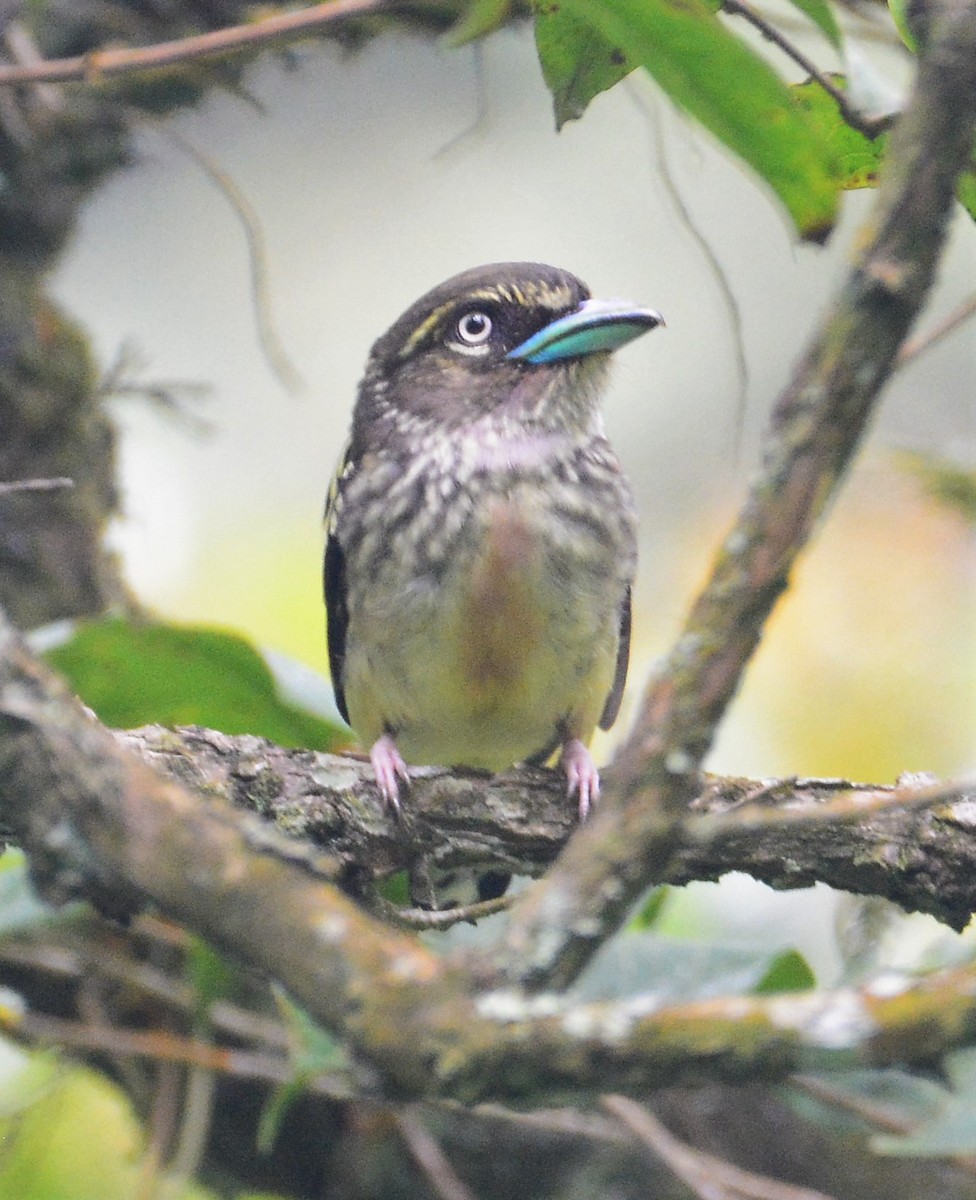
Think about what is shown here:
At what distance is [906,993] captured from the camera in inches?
47.5

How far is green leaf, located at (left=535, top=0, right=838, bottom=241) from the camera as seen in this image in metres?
1.76

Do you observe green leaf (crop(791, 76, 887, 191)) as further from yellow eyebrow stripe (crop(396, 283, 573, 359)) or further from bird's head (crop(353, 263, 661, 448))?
yellow eyebrow stripe (crop(396, 283, 573, 359))

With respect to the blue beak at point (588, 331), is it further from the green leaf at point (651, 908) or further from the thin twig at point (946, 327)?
the green leaf at point (651, 908)

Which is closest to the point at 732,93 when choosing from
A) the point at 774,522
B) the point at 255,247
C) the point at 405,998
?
the point at 774,522

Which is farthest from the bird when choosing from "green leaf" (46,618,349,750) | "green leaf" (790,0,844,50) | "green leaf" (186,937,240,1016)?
"green leaf" (790,0,844,50)

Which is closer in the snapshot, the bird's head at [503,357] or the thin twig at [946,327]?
the thin twig at [946,327]

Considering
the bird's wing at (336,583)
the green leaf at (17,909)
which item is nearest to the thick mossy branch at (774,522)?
the green leaf at (17,909)

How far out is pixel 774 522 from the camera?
51.5 inches

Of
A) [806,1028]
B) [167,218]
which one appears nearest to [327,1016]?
[806,1028]

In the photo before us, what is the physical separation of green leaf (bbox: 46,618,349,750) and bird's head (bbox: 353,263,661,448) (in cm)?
72

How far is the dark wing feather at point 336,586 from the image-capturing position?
3.80 meters

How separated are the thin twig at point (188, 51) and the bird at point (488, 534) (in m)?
0.83

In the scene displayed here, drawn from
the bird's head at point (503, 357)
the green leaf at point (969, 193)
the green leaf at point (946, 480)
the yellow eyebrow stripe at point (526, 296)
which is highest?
the green leaf at point (969, 193)

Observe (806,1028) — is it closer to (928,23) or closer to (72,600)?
(928,23)
